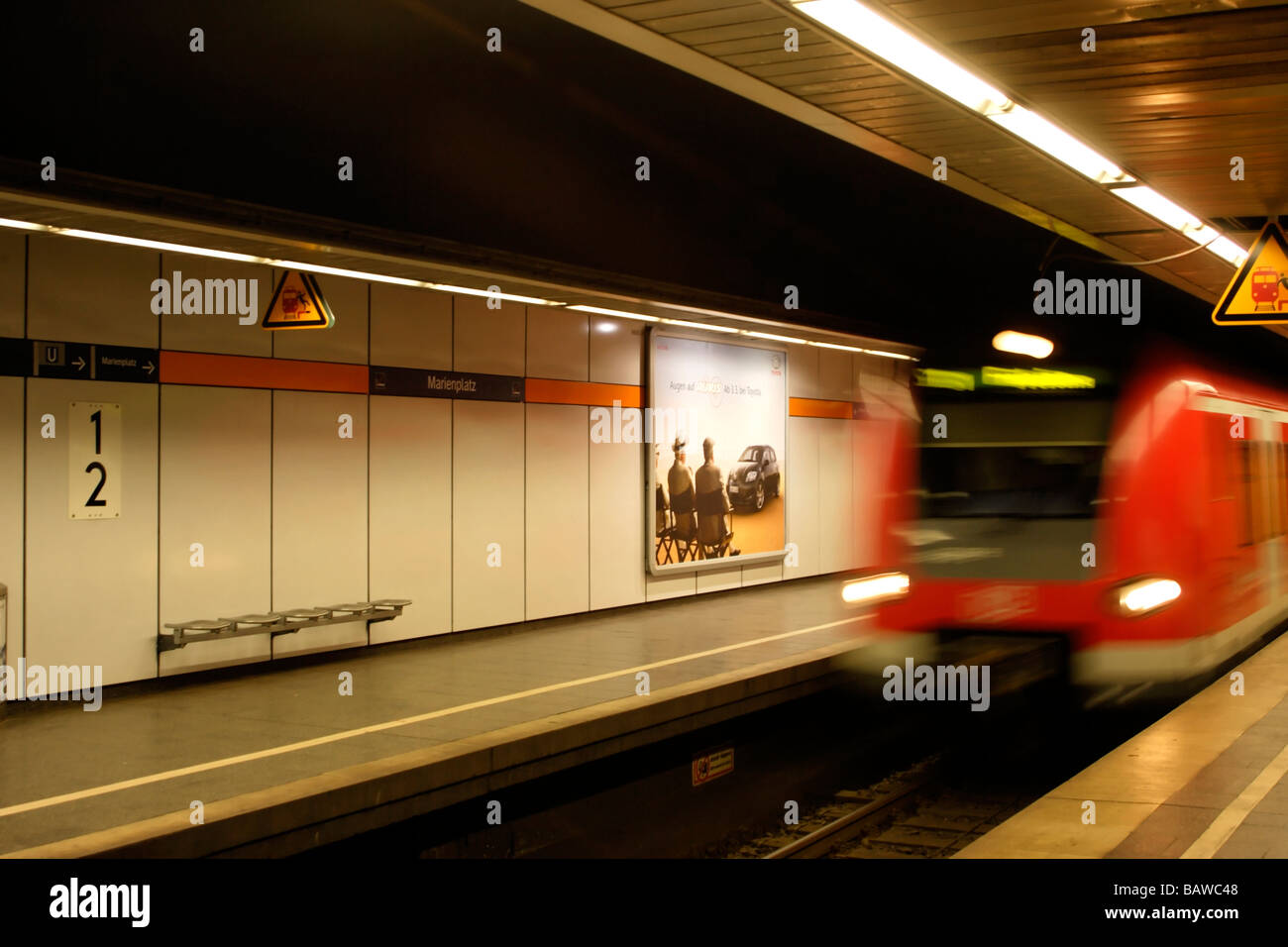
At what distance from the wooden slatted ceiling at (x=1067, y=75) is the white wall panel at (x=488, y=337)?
14.9 ft

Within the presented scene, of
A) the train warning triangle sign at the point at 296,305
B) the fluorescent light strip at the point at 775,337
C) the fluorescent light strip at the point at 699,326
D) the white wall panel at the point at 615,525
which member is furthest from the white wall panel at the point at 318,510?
the fluorescent light strip at the point at 775,337

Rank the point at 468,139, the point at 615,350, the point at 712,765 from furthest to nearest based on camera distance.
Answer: the point at 615,350
the point at 468,139
the point at 712,765

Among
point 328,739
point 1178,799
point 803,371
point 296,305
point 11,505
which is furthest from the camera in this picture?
point 803,371

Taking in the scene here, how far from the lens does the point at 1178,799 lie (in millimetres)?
5453

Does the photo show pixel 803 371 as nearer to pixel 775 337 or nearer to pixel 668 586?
pixel 775 337

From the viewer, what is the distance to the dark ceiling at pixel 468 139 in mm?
6984

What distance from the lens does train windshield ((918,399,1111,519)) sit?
7.24m

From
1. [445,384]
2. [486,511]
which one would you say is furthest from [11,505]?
[486,511]

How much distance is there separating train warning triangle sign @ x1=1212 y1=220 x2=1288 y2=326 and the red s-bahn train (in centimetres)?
50

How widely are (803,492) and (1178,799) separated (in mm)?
9331

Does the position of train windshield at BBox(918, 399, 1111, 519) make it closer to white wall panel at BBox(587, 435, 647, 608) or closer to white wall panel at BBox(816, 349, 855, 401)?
white wall panel at BBox(587, 435, 647, 608)

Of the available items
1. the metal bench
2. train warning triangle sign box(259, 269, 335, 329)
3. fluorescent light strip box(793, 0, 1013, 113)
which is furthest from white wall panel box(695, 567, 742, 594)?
fluorescent light strip box(793, 0, 1013, 113)

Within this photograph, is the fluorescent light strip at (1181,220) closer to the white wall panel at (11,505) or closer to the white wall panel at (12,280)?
the white wall panel at (12,280)
